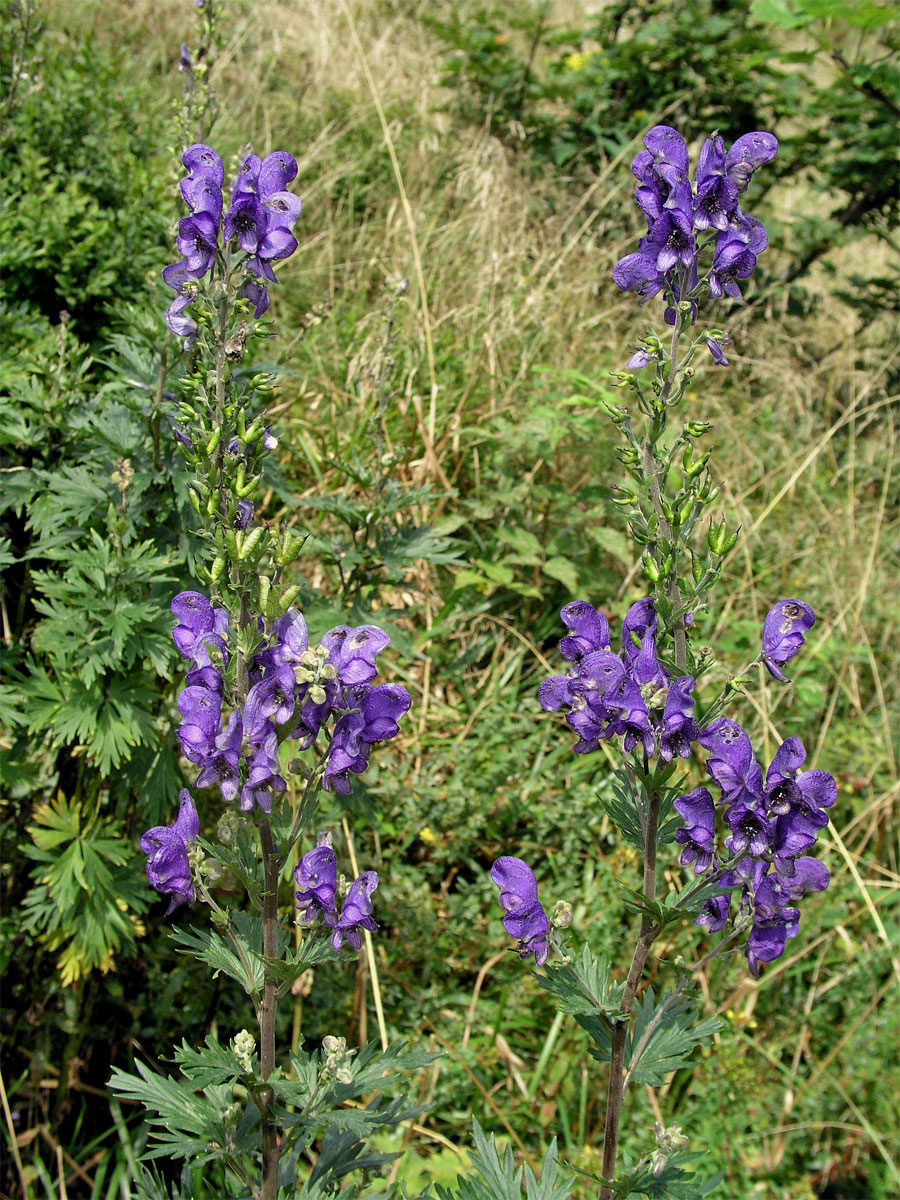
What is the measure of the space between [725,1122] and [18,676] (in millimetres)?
2336

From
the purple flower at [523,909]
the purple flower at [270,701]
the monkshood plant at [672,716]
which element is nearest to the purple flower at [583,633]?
the monkshood plant at [672,716]

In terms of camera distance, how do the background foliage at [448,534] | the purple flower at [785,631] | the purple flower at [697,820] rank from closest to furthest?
the purple flower at [697,820] → the purple flower at [785,631] → the background foliage at [448,534]

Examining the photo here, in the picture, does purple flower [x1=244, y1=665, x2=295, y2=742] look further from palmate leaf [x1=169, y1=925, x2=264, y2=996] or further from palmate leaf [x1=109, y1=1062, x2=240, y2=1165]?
palmate leaf [x1=109, y1=1062, x2=240, y2=1165]

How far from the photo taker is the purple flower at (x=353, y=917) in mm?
Result: 1534

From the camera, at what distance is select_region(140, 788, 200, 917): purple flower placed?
4.86ft

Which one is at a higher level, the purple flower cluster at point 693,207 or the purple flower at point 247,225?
the purple flower cluster at point 693,207

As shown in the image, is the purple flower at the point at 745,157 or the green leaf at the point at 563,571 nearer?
the purple flower at the point at 745,157

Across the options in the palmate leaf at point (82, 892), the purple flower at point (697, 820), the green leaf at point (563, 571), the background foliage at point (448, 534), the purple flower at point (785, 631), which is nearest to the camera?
the purple flower at point (697, 820)

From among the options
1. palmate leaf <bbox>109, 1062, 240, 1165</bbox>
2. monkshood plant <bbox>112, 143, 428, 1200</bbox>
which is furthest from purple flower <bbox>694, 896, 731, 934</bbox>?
palmate leaf <bbox>109, 1062, 240, 1165</bbox>

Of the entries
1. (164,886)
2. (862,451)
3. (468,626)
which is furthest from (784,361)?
(164,886)

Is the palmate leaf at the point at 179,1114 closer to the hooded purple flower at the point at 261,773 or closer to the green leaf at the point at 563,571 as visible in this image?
the hooded purple flower at the point at 261,773

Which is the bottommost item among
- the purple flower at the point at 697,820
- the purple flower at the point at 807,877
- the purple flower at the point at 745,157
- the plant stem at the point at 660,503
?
the purple flower at the point at 807,877

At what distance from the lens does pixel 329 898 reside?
1540 mm

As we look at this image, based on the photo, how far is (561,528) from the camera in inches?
163
